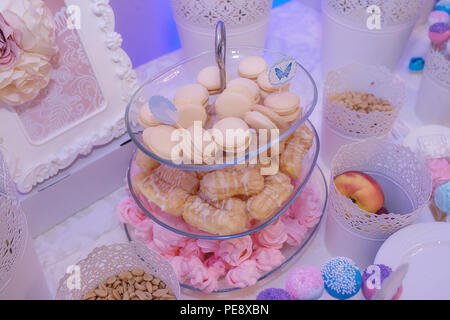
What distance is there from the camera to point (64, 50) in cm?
82

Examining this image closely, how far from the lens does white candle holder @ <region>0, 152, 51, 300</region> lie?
0.60 metres

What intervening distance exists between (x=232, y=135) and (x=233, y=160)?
4cm

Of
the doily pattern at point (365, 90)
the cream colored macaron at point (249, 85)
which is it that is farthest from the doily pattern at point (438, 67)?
the cream colored macaron at point (249, 85)

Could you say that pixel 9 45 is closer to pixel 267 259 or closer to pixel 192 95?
pixel 192 95

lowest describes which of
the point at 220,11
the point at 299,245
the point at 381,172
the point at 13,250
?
the point at 299,245

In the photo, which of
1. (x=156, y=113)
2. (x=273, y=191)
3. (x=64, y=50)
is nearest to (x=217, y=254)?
(x=273, y=191)

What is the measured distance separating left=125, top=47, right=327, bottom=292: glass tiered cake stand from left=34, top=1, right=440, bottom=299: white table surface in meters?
0.03

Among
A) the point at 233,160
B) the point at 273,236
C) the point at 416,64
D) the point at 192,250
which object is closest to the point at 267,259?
the point at 273,236

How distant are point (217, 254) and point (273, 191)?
183 millimetres

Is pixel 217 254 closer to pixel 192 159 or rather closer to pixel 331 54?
pixel 192 159

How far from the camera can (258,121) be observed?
696mm

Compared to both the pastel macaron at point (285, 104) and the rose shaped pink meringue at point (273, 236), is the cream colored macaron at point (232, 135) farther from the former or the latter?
the rose shaped pink meringue at point (273, 236)

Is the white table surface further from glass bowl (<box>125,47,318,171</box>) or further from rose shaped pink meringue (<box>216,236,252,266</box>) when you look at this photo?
glass bowl (<box>125,47,318,171</box>)

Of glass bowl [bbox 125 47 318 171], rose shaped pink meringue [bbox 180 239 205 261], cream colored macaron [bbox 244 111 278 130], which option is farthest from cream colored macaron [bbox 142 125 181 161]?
rose shaped pink meringue [bbox 180 239 205 261]
